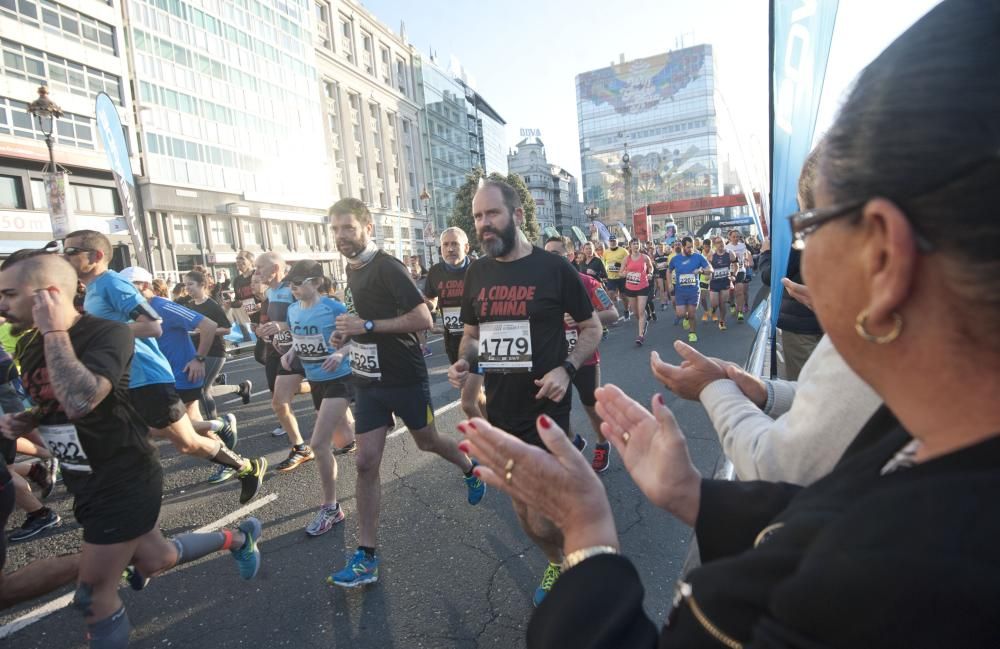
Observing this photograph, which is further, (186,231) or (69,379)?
(186,231)

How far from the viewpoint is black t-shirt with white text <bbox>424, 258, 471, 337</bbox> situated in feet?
21.1

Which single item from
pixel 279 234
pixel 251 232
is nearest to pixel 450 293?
pixel 251 232

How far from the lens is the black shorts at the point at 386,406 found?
11.2 ft

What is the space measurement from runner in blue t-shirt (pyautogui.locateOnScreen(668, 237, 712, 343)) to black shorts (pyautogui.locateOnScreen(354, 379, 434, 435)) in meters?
8.08

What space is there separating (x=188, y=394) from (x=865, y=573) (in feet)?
19.6

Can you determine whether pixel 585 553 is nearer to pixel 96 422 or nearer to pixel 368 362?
pixel 96 422

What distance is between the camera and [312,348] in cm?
466

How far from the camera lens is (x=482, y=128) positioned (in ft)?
258

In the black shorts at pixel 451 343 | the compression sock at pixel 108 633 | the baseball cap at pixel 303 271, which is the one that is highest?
the baseball cap at pixel 303 271

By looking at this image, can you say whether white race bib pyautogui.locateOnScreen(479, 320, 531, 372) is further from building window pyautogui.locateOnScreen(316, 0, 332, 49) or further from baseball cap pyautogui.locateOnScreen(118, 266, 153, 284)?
building window pyautogui.locateOnScreen(316, 0, 332, 49)

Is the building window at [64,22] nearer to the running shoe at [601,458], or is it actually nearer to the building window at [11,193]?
the building window at [11,193]

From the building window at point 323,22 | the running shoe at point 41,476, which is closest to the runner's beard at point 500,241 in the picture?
the running shoe at point 41,476

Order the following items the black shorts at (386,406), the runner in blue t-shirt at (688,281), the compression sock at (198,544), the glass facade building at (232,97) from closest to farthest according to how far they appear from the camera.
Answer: the compression sock at (198,544), the black shorts at (386,406), the runner in blue t-shirt at (688,281), the glass facade building at (232,97)

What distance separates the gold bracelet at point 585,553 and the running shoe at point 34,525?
486 centimetres
